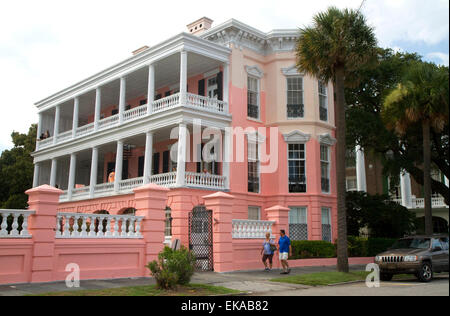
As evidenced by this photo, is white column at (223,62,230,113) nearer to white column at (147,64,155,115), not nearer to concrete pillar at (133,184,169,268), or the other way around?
white column at (147,64,155,115)

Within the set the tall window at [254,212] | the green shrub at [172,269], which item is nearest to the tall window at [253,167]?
the tall window at [254,212]

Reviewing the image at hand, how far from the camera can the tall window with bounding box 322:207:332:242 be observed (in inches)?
1030

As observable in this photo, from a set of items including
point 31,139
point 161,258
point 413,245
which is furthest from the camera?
point 31,139

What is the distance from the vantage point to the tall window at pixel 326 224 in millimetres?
26156

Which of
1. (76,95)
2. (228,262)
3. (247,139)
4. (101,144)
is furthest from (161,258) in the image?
(76,95)

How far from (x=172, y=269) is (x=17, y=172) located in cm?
2938

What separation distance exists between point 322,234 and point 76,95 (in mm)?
18229

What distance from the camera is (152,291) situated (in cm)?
1163

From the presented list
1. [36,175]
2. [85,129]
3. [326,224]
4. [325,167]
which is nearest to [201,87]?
[325,167]

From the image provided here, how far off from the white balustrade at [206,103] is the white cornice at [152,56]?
2228 mm

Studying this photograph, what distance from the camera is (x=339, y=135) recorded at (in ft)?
58.1

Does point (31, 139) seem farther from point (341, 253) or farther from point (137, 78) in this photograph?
point (341, 253)

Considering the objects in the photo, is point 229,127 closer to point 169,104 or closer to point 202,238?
point 169,104

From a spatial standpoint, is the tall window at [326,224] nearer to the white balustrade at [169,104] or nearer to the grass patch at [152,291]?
the white balustrade at [169,104]
